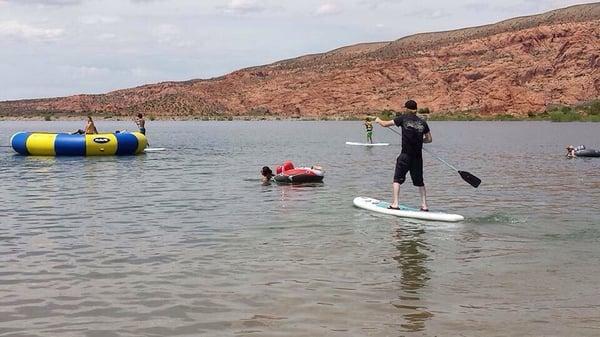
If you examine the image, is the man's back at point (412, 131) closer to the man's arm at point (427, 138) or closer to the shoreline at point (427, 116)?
the man's arm at point (427, 138)

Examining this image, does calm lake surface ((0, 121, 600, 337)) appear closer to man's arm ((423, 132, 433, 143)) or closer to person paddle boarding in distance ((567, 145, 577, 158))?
man's arm ((423, 132, 433, 143))

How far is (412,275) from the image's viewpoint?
8984 mm

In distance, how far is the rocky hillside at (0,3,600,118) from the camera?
107250 mm

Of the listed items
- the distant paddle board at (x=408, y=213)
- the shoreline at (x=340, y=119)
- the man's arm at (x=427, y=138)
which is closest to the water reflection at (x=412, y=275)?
the distant paddle board at (x=408, y=213)

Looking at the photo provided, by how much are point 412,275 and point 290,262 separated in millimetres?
1620

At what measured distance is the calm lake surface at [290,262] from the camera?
7.18m

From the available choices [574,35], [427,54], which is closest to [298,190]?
[574,35]

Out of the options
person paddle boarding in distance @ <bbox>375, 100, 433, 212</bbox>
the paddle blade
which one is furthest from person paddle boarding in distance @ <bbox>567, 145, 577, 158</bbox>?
person paddle boarding in distance @ <bbox>375, 100, 433, 212</bbox>

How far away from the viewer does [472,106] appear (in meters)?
108

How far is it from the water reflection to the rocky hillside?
93499 mm

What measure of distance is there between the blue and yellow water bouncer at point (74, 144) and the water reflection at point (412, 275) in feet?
65.7

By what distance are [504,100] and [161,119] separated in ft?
191

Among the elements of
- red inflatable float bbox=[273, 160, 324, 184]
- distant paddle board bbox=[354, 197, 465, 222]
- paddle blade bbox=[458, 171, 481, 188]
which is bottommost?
distant paddle board bbox=[354, 197, 465, 222]

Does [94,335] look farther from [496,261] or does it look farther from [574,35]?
[574,35]
